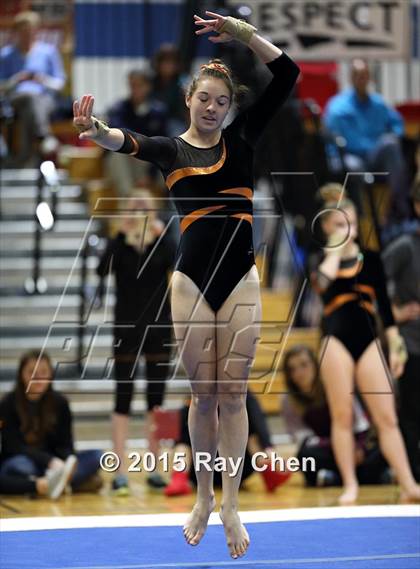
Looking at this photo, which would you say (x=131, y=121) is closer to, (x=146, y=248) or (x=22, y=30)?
(x=22, y=30)

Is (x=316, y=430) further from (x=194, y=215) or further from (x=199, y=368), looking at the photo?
(x=194, y=215)

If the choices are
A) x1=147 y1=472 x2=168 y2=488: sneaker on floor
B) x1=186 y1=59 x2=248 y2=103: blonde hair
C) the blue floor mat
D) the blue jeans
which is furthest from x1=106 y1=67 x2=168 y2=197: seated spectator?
x1=186 y1=59 x2=248 y2=103: blonde hair

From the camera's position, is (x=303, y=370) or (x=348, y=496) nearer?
(x=348, y=496)

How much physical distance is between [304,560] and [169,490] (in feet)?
7.84

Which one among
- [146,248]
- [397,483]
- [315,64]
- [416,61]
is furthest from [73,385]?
[416,61]

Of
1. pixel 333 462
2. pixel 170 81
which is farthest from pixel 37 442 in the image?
pixel 170 81

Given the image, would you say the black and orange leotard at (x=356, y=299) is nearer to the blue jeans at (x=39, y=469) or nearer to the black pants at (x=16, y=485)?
the blue jeans at (x=39, y=469)

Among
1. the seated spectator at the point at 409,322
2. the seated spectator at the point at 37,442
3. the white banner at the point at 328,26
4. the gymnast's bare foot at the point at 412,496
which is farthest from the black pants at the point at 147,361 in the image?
the white banner at the point at 328,26

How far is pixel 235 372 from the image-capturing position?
509 cm

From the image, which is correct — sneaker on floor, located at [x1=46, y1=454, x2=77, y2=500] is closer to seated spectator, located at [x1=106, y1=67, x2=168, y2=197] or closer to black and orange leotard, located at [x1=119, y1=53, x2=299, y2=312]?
black and orange leotard, located at [x1=119, y1=53, x2=299, y2=312]

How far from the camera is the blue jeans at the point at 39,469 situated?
7586mm

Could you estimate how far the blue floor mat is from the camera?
527 cm

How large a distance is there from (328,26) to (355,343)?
2.71 m

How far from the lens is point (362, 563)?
5.25 metres
